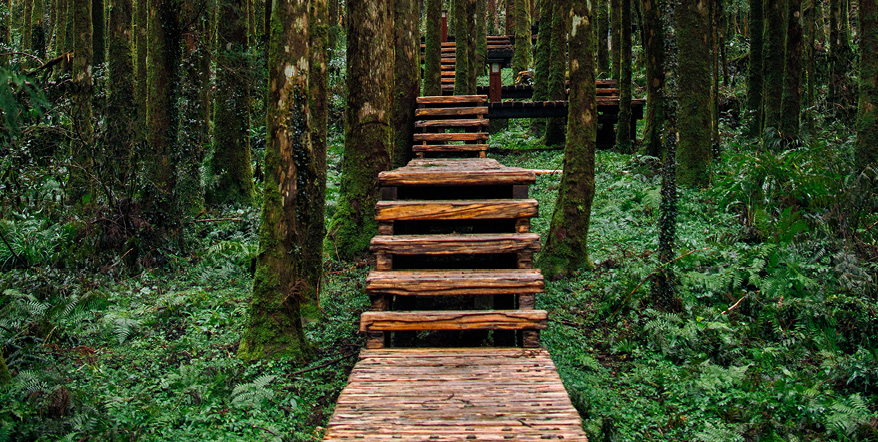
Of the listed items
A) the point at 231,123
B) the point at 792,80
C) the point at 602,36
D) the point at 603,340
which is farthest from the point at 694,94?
the point at 602,36

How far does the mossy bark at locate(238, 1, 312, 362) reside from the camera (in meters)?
5.89

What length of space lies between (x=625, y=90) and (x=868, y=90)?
7.41 m

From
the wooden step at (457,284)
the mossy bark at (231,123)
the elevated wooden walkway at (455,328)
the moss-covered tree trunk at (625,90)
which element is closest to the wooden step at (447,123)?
the elevated wooden walkway at (455,328)

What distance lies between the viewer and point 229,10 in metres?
12.6

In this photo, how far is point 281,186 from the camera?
19.4 ft

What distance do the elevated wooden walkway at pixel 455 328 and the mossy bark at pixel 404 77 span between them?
305cm

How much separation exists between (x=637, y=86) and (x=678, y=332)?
901 inches

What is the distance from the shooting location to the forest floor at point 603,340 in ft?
16.6

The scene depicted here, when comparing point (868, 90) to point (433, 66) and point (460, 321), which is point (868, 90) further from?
point (460, 321)

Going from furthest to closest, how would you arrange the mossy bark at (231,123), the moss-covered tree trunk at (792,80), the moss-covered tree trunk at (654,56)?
the moss-covered tree trunk at (792,80), the moss-covered tree trunk at (654,56), the mossy bark at (231,123)

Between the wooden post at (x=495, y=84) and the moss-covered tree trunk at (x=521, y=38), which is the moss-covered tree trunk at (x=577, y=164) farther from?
the moss-covered tree trunk at (x=521, y=38)

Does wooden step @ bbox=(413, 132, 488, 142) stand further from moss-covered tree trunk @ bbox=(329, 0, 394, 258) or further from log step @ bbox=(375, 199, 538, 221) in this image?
log step @ bbox=(375, 199, 538, 221)

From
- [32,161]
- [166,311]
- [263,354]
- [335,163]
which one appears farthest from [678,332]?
[335,163]

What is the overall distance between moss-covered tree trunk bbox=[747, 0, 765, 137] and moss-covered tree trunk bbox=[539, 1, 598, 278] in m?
10.3
